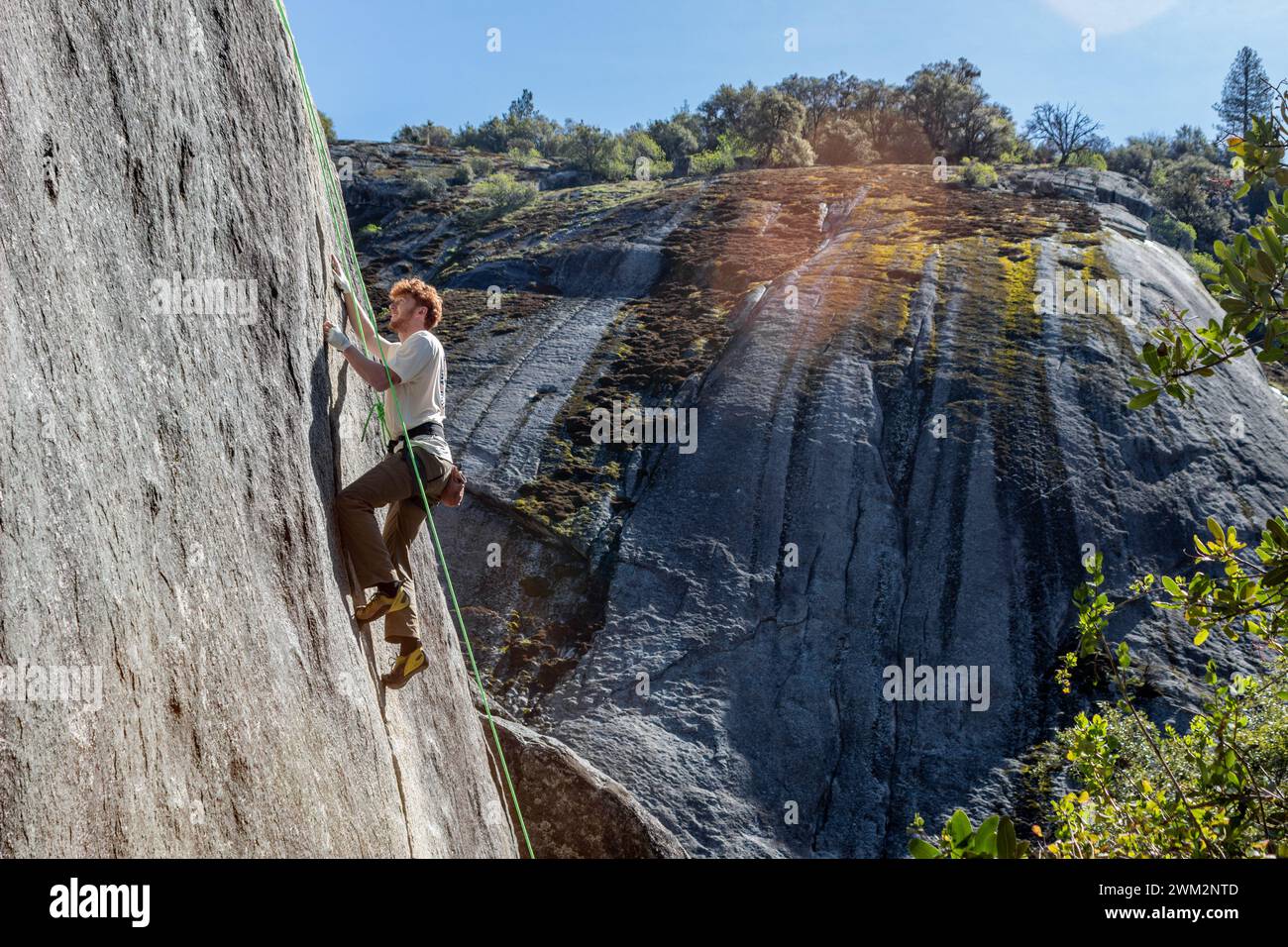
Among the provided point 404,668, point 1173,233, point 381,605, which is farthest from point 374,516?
point 1173,233

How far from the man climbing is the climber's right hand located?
345 mm

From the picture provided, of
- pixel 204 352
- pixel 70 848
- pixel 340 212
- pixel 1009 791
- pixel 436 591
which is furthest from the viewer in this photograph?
pixel 1009 791

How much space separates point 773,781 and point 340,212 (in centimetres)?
1023

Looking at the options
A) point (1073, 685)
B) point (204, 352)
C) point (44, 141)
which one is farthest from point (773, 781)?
point (44, 141)

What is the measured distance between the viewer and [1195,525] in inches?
714

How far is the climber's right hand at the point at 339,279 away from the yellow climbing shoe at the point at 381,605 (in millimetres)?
2360

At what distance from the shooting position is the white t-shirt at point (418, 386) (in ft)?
22.8

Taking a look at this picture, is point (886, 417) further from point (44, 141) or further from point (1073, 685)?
point (44, 141)

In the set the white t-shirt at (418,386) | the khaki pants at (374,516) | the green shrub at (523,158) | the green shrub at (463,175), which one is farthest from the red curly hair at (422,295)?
the green shrub at (523,158)

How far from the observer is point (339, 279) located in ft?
25.1

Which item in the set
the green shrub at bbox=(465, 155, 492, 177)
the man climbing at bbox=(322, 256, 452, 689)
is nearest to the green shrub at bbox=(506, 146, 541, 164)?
the green shrub at bbox=(465, 155, 492, 177)

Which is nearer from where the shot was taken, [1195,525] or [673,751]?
[673,751]

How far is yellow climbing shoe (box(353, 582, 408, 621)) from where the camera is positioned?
6.72 meters
